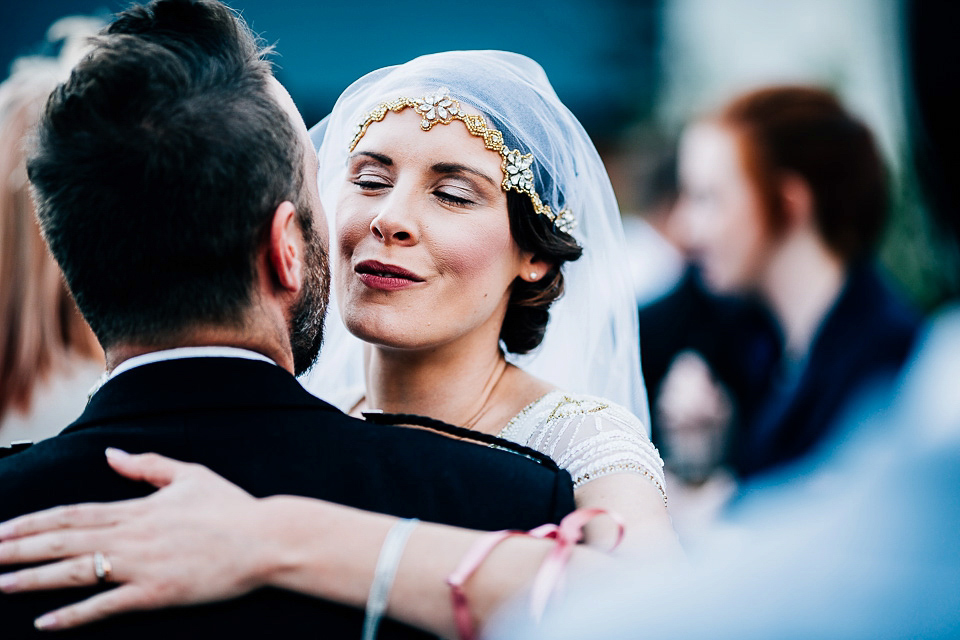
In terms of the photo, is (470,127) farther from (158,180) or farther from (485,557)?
(485,557)

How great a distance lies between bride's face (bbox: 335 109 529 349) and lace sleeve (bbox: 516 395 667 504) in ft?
1.18

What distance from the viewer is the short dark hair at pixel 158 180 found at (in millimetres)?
1717

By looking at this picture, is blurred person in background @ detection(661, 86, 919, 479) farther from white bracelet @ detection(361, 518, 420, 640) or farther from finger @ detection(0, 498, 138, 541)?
finger @ detection(0, 498, 138, 541)

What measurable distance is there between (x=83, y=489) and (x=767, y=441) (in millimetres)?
3238

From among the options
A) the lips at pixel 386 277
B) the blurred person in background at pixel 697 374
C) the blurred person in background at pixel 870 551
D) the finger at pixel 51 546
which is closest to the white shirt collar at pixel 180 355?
the finger at pixel 51 546

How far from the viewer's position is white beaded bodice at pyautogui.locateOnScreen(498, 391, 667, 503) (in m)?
2.47

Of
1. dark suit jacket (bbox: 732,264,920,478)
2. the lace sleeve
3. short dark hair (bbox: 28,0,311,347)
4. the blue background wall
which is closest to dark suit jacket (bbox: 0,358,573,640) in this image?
short dark hair (bbox: 28,0,311,347)

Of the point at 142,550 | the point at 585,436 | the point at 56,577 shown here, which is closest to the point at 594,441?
the point at 585,436

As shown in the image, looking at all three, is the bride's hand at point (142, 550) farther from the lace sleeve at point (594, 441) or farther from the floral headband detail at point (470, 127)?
the floral headband detail at point (470, 127)

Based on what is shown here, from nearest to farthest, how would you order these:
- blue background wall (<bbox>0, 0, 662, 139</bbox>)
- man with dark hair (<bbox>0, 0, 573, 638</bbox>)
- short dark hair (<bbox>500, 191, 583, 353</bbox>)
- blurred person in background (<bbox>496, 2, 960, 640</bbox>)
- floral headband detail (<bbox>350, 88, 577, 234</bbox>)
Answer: blurred person in background (<bbox>496, 2, 960, 640</bbox>) < man with dark hair (<bbox>0, 0, 573, 638</bbox>) < floral headband detail (<bbox>350, 88, 577, 234</bbox>) < short dark hair (<bbox>500, 191, 583, 353</bbox>) < blue background wall (<bbox>0, 0, 662, 139</bbox>)

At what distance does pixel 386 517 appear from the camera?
1710 mm

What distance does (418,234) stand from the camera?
2.66 m

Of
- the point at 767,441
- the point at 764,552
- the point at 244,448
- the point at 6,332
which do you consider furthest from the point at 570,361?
the point at 764,552

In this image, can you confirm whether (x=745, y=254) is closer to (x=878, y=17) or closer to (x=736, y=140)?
(x=736, y=140)
